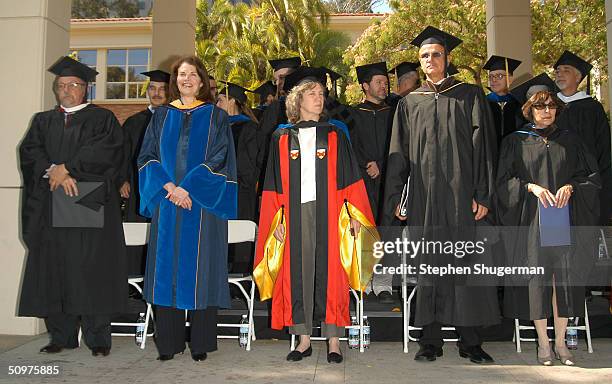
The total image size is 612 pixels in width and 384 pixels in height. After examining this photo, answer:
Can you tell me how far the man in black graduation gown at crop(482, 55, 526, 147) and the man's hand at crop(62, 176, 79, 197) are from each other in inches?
152

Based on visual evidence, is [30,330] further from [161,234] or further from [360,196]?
[360,196]

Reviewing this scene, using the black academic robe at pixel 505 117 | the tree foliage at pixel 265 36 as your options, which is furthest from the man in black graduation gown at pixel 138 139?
the tree foliage at pixel 265 36

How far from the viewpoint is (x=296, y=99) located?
15.4 feet

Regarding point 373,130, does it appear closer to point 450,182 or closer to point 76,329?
point 450,182

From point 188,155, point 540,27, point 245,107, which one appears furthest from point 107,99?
point 188,155

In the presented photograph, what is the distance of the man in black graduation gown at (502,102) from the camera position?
6.03 metres

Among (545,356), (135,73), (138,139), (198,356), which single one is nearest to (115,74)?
(135,73)

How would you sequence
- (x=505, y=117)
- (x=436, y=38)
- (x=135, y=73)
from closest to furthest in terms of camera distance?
(x=436, y=38) < (x=505, y=117) < (x=135, y=73)

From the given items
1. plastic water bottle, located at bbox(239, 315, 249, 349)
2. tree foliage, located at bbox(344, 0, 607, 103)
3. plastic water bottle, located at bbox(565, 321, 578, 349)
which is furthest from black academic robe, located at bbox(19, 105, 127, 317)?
tree foliage, located at bbox(344, 0, 607, 103)

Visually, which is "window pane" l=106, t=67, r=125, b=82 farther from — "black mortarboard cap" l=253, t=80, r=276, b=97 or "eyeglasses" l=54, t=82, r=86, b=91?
"eyeglasses" l=54, t=82, r=86, b=91

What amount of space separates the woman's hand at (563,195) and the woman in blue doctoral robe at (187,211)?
245 centimetres

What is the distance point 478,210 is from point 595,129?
226cm

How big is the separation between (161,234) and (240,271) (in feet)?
6.99

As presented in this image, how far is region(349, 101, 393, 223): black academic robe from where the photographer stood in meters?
6.29
